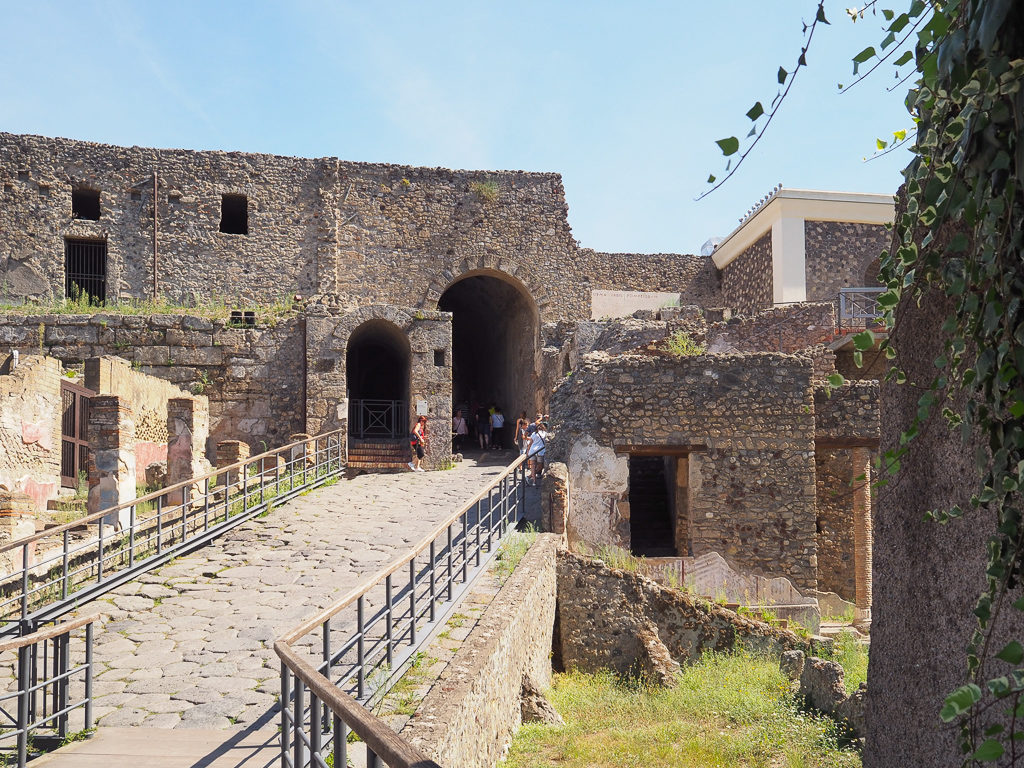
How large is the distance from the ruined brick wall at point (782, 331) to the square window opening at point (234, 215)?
13025 mm

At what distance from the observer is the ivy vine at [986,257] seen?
1.79 meters

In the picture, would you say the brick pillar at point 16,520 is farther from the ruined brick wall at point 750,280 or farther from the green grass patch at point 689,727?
the ruined brick wall at point 750,280

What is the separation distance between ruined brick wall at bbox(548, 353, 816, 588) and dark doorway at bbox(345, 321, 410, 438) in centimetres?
698

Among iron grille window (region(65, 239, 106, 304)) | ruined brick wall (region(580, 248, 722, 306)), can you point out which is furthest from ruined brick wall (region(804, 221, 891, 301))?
iron grille window (region(65, 239, 106, 304))

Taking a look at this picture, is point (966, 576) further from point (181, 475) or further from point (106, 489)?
point (181, 475)

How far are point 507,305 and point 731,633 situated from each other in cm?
1676

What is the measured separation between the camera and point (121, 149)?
2305cm

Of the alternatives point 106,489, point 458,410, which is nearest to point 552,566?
point 106,489

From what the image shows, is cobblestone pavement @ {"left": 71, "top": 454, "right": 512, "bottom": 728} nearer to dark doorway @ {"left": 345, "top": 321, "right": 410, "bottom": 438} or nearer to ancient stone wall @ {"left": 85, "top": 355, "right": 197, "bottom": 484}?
ancient stone wall @ {"left": 85, "top": 355, "right": 197, "bottom": 484}

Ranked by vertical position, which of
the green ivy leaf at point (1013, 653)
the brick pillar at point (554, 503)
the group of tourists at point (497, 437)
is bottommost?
the brick pillar at point (554, 503)

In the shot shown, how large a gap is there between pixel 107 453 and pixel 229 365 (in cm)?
701

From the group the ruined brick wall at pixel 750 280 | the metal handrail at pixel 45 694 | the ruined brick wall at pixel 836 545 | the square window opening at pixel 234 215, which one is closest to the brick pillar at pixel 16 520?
the metal handrail at pixel 45 694

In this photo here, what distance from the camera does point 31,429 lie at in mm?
12680

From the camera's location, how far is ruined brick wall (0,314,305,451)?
61.8 ft
